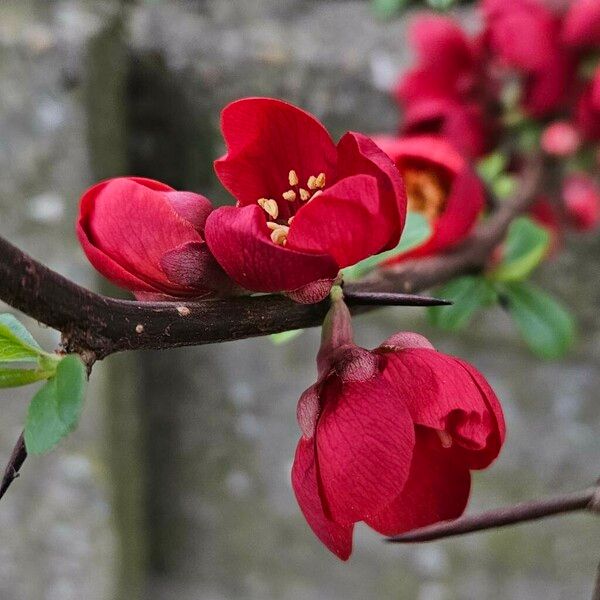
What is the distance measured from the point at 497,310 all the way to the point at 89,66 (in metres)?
0.42

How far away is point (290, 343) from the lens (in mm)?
722

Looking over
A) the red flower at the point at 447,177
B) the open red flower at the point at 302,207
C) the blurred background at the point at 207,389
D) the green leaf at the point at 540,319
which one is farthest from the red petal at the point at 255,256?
the blurred background at the point at 207,389

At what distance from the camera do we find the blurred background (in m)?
0.62

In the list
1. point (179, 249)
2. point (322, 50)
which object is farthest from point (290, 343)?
→ point (179, 249)

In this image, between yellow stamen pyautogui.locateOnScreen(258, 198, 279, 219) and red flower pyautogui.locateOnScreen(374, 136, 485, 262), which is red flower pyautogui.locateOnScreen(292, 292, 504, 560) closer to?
yellow stamen pyautogui.locateOnScreen(258, 198, 279, 219)

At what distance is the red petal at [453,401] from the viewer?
0.17 m

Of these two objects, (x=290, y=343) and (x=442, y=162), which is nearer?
(x=442, y=162)

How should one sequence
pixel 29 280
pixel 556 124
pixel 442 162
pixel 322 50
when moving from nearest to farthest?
1. pixel 29 280
2. pixel 442 162
3. pixel 556 124
4. pixel 322 50

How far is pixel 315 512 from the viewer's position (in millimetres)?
178

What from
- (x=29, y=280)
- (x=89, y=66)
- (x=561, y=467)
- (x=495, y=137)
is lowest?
(x=561, y=467)

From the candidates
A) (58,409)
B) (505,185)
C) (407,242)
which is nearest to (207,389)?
(505,185)

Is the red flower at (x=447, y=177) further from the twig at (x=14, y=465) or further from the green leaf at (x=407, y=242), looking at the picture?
the twig at (x=14, y=465)

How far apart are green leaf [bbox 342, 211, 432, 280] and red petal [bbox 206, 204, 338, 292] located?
0.10m

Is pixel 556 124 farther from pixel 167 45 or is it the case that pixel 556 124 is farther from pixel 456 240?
pixel 167 45
